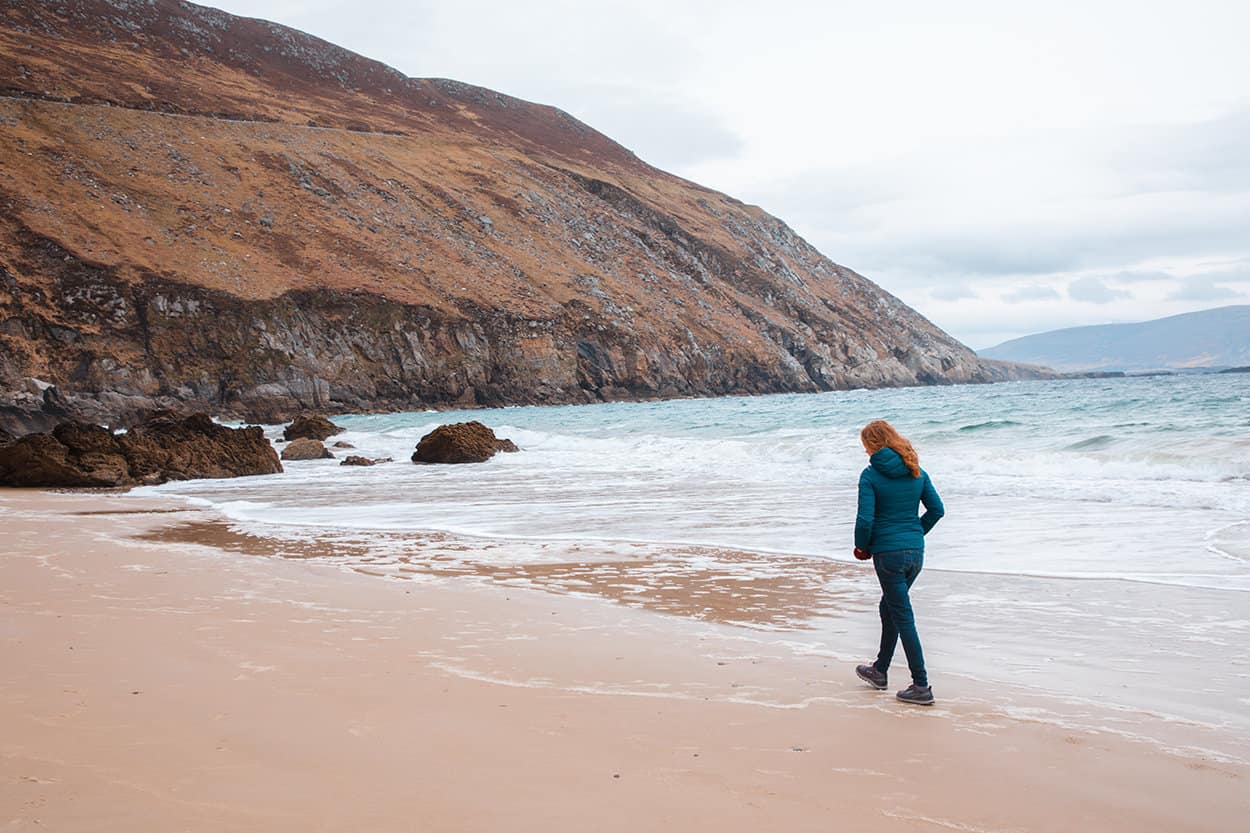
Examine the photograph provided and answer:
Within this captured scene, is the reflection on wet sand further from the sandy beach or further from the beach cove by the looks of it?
the sandy beach

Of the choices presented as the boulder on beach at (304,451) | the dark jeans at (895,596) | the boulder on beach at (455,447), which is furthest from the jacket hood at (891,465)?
the boulder on beach at (304,451)

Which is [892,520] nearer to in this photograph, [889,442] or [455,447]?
[889,442]

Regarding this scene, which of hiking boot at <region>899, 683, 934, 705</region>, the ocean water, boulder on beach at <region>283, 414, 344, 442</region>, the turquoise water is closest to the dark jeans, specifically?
hiking boot at <region>899, 683, 934, 705</region>

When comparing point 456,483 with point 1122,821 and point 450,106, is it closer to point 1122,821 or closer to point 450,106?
point 1122,821

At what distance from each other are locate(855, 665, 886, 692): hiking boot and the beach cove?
0.06m

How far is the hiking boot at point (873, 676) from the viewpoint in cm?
517

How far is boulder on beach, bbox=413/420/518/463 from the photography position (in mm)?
25078

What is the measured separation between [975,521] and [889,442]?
7520 millimetres

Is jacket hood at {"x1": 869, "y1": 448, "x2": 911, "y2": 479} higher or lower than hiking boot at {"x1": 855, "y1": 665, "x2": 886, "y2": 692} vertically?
higher

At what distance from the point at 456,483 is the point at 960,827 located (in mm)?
17198

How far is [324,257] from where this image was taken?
64.2 m

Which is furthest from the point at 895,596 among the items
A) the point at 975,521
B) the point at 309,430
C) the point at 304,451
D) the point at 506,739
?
the point at 309,430

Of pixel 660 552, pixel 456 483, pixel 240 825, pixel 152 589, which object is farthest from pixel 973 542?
pixel 456 483

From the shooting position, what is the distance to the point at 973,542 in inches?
418
